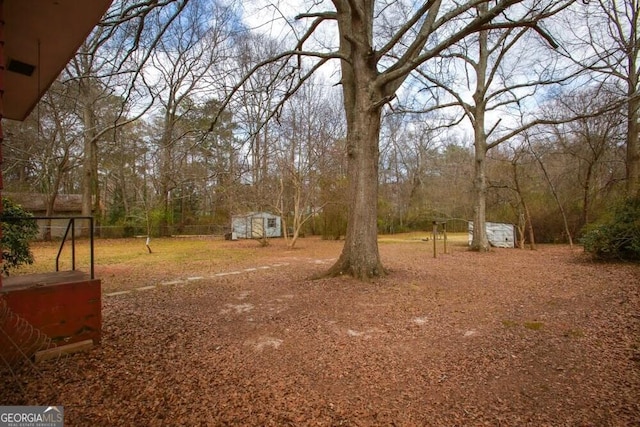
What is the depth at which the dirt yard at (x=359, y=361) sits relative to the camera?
2.35 m

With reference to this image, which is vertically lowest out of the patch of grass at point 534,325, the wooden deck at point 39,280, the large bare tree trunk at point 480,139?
the patch of grass at point 534,325

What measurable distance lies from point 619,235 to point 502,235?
25.3ft

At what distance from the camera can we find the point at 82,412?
2.30 meters

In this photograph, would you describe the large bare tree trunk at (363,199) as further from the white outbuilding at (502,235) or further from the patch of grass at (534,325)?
the white outbuilding at (502,235)

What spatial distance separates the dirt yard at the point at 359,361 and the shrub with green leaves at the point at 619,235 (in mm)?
2993

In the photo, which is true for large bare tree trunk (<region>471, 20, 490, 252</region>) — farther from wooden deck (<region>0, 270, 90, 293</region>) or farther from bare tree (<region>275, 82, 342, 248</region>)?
wooden deck (<region>0, 270, 90, 293</region>)

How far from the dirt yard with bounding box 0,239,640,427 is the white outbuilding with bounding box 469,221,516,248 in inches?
402

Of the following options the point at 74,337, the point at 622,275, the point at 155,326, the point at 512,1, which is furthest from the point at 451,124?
the point at 74,337

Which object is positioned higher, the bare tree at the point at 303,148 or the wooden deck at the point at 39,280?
the bare tree at the point at 303,148

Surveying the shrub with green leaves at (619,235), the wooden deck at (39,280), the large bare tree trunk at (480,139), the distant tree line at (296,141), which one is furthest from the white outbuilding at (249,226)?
the wooden deck at (39,280)

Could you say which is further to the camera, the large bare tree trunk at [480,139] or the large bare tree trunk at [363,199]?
the large bare tree trunk at [480,139]

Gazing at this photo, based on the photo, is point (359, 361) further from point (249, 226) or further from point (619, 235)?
point (249, 226)

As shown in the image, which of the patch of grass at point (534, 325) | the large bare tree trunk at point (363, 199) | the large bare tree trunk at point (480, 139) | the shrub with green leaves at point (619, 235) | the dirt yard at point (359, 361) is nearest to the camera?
the dirt yard at point (359, 361)

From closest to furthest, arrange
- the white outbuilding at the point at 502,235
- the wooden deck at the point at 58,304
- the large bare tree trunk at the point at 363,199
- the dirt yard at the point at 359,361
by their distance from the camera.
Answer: the dirt yard at the point at 359,361, the wooden deck at the point at 58,304, the large bare tree trunk at the point at 363,199, the white outbuilding at the point at 502,235
